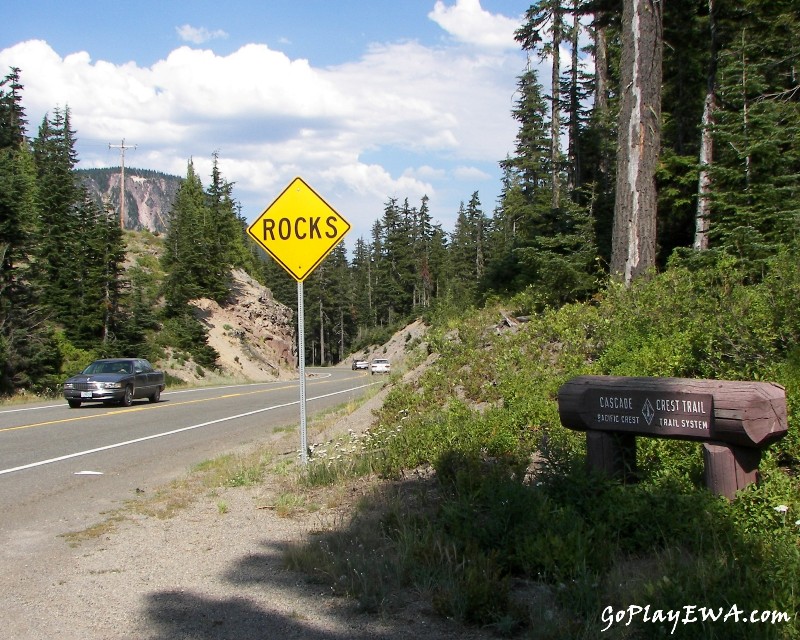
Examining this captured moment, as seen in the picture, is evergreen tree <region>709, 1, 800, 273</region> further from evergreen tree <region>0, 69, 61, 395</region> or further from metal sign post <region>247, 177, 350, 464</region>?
evergreen tree <region>0, 69, 61, 395</region>

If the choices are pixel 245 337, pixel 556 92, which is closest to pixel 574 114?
pixel 556 92

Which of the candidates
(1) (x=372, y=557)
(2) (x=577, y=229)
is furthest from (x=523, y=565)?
(2) (x=577, y=229)

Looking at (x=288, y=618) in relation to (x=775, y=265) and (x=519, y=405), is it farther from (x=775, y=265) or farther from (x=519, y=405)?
(x=775, y=265)

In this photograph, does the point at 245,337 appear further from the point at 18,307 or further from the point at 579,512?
the point at 579,512

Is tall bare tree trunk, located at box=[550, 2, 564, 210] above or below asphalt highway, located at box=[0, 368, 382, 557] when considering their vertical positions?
above

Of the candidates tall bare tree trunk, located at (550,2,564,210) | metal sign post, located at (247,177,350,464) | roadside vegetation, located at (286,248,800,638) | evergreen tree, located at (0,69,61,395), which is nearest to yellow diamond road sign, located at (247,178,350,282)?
metal sign post, located at (247,177,350,464)

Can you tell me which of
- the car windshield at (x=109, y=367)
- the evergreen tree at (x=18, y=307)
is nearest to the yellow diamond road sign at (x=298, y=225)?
the car windshield at (x=109, y=367)

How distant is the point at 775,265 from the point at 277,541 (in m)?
6.22

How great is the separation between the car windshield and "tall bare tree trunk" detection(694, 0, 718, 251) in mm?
17404

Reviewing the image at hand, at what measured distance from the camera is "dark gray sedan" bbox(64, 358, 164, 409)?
22031 millimetres

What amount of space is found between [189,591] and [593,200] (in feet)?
56.3

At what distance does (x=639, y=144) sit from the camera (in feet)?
43.7

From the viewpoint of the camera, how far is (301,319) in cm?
927

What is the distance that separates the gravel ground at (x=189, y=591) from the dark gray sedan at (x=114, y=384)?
1579cm
